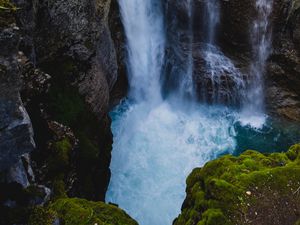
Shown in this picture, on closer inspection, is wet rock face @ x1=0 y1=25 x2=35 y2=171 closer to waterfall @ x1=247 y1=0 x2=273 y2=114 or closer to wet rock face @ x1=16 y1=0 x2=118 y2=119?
wet rock face @ x1=16 y1=0 x2=118 y2=119

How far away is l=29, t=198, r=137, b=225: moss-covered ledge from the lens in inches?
240

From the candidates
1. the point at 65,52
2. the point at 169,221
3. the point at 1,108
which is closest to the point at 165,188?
the point at 169,221

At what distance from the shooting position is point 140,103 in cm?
1508

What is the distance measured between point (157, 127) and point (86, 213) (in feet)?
26.7

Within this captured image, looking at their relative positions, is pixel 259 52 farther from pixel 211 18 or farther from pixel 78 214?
pixel 78 214

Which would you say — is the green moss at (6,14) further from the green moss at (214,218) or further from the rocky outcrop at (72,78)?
the green moss at (214,218)

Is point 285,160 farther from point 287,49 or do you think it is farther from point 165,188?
point 287,49

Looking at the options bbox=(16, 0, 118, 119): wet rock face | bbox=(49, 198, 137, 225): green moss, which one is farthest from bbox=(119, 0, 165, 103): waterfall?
bbox=(49, 198, 137, 225): green moss

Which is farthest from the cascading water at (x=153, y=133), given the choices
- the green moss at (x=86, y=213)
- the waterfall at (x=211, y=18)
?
the green moss at (x=86, y=213)

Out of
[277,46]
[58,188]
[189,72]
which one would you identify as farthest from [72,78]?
[277,46]

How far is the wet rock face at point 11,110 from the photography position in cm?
533

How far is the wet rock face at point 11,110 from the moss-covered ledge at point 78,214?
919mm

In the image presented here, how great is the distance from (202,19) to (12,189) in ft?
34.1

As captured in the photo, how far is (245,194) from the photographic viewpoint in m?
6.06
